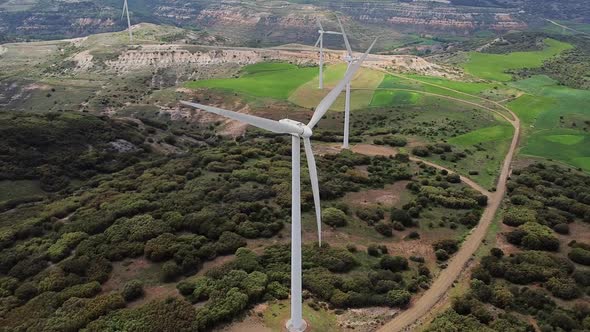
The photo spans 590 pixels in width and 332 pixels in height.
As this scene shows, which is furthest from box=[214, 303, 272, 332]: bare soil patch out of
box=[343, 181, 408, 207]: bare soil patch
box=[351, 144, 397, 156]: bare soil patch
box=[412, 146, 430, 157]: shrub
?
box=[412, 146, 430, 157]: shrub

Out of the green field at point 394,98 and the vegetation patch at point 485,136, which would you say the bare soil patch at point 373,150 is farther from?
the green field at point 394,98

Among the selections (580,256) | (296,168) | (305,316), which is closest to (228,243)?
(305,316)

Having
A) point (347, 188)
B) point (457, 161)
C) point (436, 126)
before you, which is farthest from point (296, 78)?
point (347, 188)

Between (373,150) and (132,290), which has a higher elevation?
(132,290)

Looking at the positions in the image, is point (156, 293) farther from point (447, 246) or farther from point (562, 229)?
point (562, 229)

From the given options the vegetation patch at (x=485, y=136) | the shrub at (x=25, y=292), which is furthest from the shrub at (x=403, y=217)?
the vegetation patch at (x=485, y=136)

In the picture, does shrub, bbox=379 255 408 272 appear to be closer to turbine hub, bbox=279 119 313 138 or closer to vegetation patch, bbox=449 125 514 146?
turbine hub, bbox=279 119 313 138
